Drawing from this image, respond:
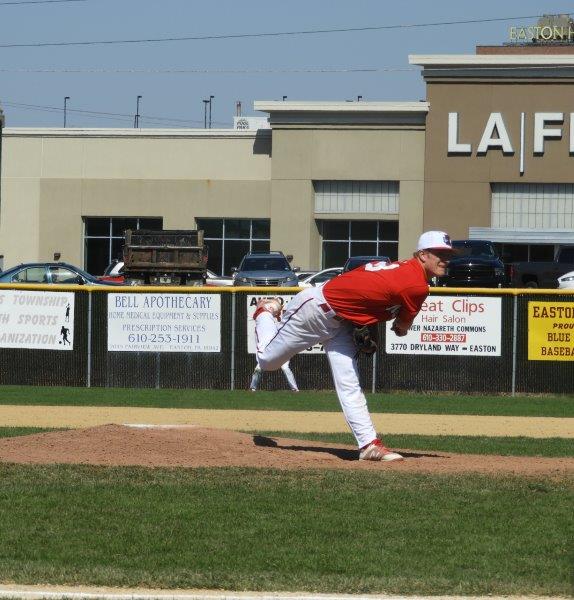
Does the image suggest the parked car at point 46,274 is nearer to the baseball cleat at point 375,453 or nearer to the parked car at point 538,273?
the parked car at point 538,273

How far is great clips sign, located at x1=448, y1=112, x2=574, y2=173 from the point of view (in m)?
49.3

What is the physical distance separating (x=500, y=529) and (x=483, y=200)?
42.9 m

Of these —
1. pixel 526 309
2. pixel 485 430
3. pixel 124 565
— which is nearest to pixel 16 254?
pixel 526 309

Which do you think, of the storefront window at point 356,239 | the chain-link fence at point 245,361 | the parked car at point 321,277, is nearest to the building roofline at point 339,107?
the storefront window at point 356,239

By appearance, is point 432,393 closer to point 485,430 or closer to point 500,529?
point 485,430

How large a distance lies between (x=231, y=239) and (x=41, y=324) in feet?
105

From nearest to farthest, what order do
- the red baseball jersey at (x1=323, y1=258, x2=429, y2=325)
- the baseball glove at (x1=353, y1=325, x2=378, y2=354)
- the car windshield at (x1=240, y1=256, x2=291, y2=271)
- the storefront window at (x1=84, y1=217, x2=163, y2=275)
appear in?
the red baseball jersey at (x1=323, y1=258, x2=429, y2=325) < the baseball glove at (x1=353, y1=325, x2=378, y2=354) < the car windshield at (x1=240, y1=256, x2=291, y2=271) < the storefront window at (x1=84, y1=217, x2=163, y2=275)

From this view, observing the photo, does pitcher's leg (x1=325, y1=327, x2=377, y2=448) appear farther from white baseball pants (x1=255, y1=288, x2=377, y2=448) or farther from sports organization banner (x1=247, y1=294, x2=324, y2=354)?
sports organization banner (x1=247, y1=294, x2=324, y2=354)

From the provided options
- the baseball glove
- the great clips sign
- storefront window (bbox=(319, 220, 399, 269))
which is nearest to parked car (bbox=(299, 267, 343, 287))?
storefront window (bbox=(319, 220, 399, 269))

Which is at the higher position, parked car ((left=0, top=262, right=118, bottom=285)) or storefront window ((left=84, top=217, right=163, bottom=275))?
storefront window ((left=84, top=217, right=163, bottom=275))

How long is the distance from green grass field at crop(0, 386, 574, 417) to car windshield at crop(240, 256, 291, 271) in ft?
57.8

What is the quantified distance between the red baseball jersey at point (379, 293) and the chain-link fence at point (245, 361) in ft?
36.6

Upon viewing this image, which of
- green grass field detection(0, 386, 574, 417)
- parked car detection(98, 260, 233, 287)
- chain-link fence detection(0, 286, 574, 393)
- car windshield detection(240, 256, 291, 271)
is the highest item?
car windshield detection(240, 256, 291, 271)

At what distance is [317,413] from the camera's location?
56.1ft
